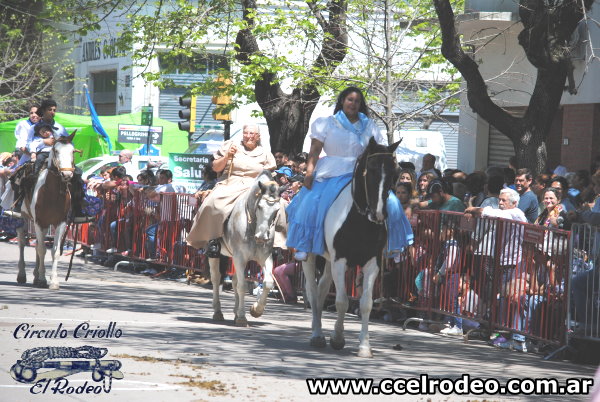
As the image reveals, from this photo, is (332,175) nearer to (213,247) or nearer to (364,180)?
(364,180)

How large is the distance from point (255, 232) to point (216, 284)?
112 centimetres

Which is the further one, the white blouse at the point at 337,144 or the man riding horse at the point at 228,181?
the man riding horse at the point at 228,181

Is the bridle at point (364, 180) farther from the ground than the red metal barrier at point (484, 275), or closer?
farther from the ground

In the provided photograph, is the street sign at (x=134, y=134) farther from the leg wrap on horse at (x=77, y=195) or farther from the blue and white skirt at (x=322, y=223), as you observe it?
the blue and white skirt at (x=322, y=223)

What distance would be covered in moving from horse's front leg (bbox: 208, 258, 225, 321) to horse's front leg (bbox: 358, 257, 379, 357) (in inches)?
112

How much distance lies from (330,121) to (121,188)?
40.5 feet

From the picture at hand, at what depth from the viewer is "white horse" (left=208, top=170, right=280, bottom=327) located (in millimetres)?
Result: 12906

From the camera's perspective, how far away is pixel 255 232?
42.7 ft

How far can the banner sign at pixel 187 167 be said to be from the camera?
28.5 meters

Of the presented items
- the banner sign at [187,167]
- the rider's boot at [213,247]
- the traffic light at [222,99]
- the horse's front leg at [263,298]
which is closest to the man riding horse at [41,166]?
the rider's boot at [213,247]

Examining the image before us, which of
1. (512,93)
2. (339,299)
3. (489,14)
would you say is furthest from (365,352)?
(512,93)

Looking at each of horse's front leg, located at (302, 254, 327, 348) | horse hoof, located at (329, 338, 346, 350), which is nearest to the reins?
horse's front leg, located at (302, 254, 327, 348)

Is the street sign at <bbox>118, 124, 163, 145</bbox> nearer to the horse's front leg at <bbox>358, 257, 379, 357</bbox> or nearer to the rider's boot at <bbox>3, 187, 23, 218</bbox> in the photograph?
the rider's boot at <bbox>3, 187, 23, 218</bbox>

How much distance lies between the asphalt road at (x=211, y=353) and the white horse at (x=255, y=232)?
0.37 m
